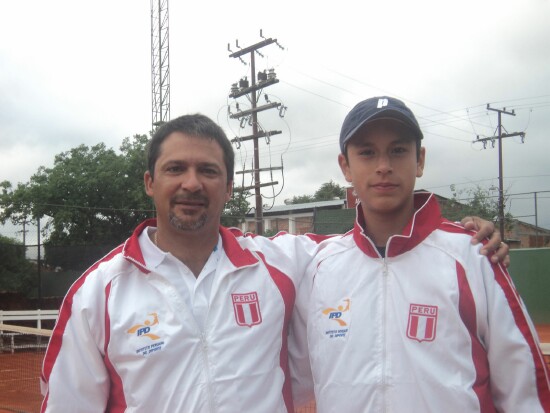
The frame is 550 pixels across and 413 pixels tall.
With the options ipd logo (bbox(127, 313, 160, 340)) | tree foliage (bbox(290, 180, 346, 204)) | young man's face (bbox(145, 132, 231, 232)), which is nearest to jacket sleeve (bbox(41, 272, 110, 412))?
ipd logo (bbox(127, 313, 160, 340))

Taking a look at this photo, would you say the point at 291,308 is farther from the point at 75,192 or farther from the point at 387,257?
the point at 75,192

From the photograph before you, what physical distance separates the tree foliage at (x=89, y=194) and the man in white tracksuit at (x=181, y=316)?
58.0 feet

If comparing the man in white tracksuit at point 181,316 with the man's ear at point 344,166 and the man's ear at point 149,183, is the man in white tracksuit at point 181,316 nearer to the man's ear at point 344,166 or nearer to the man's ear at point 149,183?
the man's ear at point 149,183

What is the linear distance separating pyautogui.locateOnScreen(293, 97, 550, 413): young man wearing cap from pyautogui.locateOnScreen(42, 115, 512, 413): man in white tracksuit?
25 centimetres

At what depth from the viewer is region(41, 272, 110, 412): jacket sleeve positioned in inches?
95.0

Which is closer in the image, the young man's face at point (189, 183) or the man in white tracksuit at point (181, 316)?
the man in white tracksuit at point (181, 316)

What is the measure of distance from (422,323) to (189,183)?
3.91ft

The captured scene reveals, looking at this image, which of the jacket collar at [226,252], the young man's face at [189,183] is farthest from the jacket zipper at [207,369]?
the young man's face at [189,183]

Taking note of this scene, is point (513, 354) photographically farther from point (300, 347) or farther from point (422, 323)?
point (300, 347)

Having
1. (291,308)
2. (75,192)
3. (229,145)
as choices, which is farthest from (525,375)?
(75,192)

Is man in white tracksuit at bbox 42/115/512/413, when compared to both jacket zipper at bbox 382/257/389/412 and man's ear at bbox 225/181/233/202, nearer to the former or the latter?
man's ear at bbox 225/181/233/202

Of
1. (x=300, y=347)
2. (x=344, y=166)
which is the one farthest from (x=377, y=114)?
(x=300, y=347)

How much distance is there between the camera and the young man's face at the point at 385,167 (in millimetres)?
2412

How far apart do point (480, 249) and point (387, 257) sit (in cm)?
38
